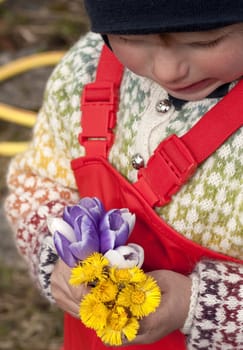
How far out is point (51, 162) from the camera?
55.7 inches

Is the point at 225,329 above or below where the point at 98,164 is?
below

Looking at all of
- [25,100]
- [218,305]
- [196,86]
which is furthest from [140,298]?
[25,100]

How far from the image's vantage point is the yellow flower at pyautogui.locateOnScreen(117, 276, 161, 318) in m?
1.10

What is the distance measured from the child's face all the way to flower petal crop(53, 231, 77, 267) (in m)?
0.24

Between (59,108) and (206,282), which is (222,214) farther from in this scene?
(59,108)

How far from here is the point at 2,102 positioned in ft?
9.95

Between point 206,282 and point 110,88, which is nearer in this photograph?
point 206,282

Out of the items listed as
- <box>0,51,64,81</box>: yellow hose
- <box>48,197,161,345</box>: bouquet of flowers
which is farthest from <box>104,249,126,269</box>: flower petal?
<box>0,51,64,81</box>: yellow hose

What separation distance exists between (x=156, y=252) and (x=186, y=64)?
0.32 m

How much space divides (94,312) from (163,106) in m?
0.32

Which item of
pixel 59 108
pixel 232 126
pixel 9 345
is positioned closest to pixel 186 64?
pixel 232 126

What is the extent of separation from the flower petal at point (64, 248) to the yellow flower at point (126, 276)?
0.07 metres

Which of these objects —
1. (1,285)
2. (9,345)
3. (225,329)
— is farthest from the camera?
(1,285)

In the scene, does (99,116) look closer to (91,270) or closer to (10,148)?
(91,270)
